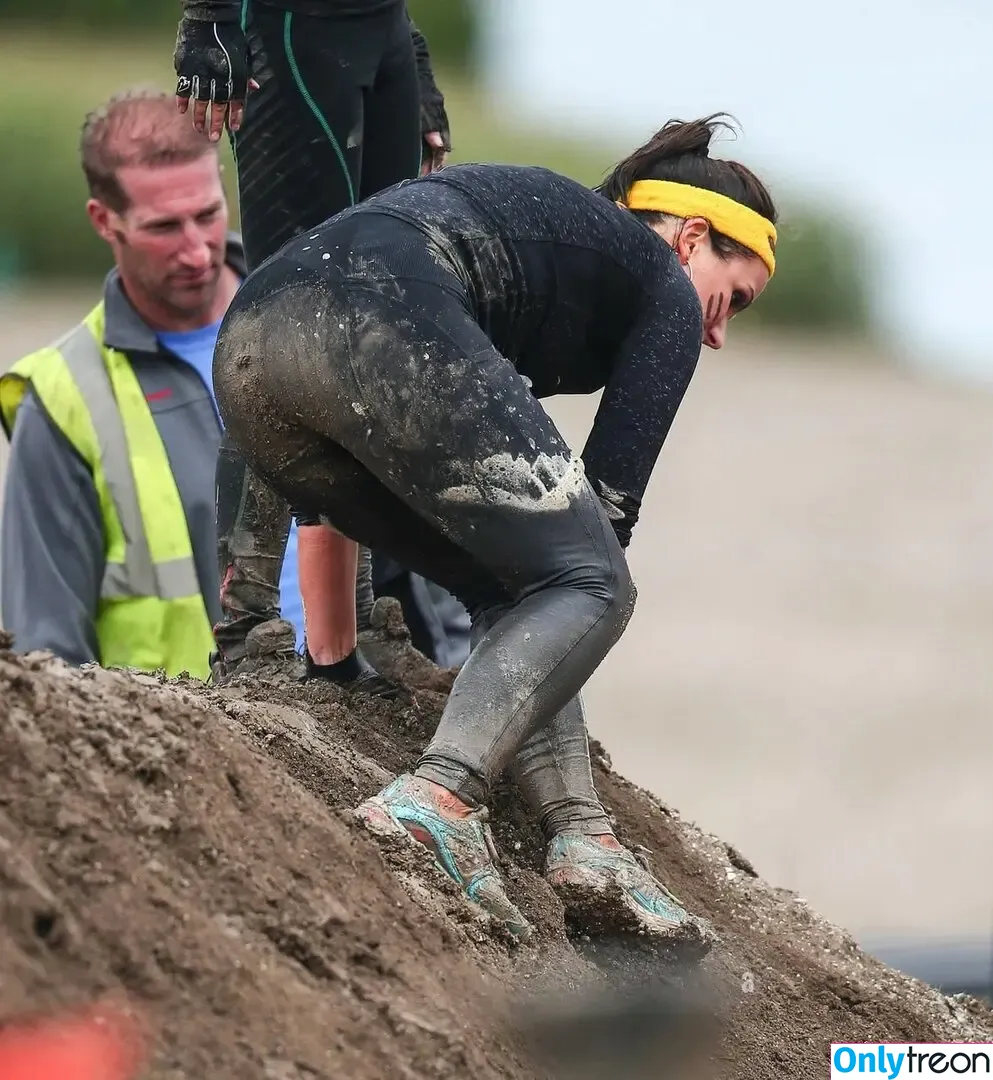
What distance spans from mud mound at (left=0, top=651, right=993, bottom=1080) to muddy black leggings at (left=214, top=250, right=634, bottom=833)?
290 millimetres

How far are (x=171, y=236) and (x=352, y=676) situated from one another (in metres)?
2.48

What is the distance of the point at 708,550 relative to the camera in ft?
62.3

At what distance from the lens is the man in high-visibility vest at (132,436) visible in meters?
5.61

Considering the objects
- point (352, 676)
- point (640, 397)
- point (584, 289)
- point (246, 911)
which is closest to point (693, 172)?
point (584, 289)

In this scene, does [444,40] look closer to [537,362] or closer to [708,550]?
[708,550]

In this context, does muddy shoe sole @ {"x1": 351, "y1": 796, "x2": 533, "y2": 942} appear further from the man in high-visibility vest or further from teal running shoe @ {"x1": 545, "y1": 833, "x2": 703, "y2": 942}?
the man in high-visibility vest

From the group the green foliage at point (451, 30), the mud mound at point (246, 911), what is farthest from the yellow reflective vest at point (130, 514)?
the green foliage at point (451, 30)

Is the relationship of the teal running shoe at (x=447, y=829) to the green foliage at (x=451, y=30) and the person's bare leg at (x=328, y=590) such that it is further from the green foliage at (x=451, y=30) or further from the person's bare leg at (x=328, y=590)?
the green foliage at (x=451, y=30)

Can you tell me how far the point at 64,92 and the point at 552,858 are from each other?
23.5 meters


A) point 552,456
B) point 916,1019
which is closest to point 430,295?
point 552,456

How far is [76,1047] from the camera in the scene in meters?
2.16

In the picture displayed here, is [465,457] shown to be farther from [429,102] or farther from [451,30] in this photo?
[451,30]

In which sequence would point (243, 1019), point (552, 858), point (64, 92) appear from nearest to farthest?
1. point (243, 1019)
2. point (552, 858)
3. point (64, 92)

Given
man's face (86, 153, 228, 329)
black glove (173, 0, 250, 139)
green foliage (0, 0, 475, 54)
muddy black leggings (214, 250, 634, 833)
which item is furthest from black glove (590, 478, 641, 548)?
green foliage (0, 0, 475, 54)
